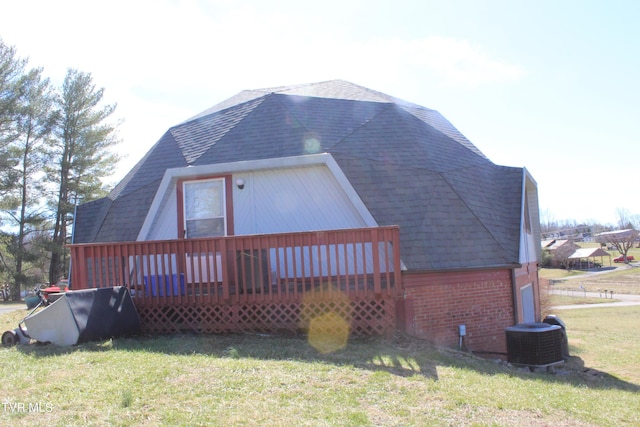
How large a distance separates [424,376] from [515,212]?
22.7 feet

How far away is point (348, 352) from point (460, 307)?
3629 mm

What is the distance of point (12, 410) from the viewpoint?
429 centimetres

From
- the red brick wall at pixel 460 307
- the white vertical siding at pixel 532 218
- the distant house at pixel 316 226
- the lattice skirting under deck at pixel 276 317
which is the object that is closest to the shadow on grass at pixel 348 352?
the lattice skirting under deck at pixel 276 317

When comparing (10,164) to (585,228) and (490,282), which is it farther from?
(585,228)

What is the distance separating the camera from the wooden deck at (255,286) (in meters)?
8.00

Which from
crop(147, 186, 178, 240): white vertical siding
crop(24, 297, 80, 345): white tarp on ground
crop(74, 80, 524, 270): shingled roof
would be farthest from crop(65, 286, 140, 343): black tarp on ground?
crop(74, 80, 524, 270): shingled roof

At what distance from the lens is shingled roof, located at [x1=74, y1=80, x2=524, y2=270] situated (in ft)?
32.9

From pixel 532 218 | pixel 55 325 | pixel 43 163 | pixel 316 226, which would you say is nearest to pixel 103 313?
pixel 55 325

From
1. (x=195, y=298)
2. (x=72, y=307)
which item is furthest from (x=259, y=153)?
(x=72, y=307)

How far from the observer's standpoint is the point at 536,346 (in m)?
8.23

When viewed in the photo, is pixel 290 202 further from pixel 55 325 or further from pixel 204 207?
pixel 55 325

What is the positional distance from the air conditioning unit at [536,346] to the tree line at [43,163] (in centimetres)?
3019

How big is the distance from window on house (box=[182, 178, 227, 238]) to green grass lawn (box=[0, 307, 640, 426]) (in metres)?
3.31

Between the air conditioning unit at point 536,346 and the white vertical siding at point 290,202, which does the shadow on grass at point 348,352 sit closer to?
the air conditioning unit at point 536,346
